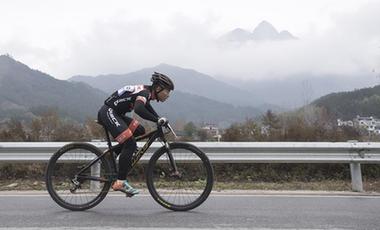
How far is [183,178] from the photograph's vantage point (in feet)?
19.7

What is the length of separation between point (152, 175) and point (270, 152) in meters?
2.86

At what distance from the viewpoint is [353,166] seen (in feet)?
26.2

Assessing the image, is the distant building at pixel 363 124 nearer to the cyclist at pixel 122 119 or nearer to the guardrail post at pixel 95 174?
the cyclist at pixel 122 119

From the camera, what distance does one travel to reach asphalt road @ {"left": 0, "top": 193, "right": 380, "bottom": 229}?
16.8 feet

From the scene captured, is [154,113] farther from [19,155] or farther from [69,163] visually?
[19,155]

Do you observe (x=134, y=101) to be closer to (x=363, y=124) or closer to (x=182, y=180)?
(x=182, y=180)

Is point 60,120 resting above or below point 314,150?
above

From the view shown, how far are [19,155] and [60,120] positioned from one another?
15.8 feet

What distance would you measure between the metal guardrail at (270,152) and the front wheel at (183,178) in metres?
2.01

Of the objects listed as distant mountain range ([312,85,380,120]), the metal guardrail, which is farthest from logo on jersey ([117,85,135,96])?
distant mountain range ([312,85,380,120])

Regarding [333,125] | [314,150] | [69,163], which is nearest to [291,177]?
[314,150]

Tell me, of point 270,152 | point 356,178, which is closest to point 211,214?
point 270,152

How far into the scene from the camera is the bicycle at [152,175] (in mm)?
5816

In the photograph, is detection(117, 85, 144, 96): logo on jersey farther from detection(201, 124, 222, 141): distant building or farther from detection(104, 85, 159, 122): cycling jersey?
detection(201, 124, 222, 141): distant building
